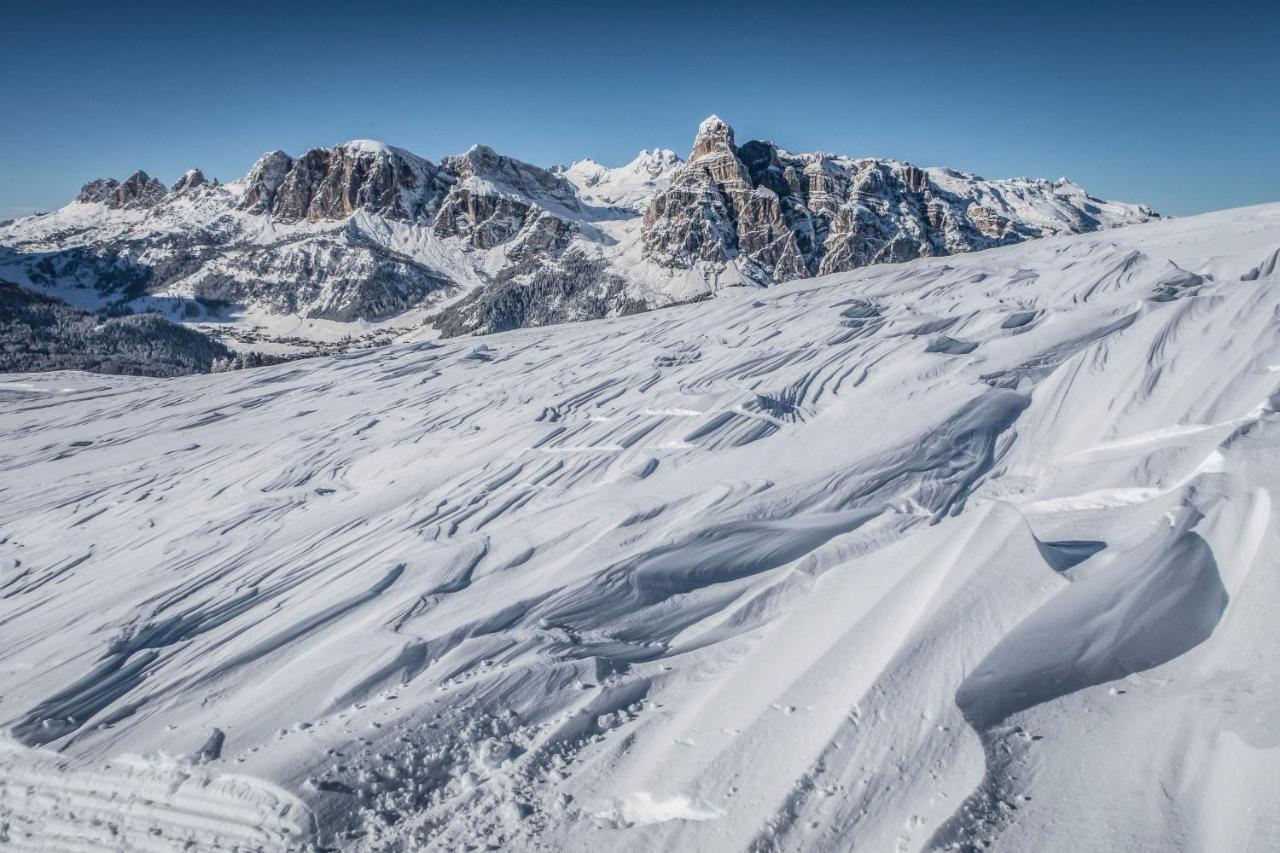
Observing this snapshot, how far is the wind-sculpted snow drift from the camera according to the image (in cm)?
424

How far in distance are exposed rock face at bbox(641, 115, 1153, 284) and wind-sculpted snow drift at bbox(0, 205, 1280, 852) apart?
14446 cm

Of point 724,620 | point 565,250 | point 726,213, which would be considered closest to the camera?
point 724,620

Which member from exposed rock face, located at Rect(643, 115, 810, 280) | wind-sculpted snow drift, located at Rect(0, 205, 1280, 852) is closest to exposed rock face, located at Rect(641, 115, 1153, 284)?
exposed rock face, located at Rect(643, 115, 810, 280)

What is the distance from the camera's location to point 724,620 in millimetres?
6121

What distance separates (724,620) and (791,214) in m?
182

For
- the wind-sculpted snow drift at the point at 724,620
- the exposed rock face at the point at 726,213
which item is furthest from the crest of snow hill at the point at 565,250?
the wind-sculpted snow drift at the point at 724,620

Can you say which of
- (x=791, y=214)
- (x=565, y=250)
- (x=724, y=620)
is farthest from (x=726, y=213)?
(x=724, y=620)

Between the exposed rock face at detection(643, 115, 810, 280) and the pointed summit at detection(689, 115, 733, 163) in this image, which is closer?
the exposed rock face at detection(643, 115, 810, 280)

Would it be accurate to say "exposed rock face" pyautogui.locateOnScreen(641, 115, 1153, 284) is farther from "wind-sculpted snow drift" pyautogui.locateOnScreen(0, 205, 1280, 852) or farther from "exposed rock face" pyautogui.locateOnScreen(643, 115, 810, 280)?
"wind-sculpted snow drift" pyautogui.locateOnScreen(0, 205, 1280, 852)

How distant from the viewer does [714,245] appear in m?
153

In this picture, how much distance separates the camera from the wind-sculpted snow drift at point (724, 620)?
4238 millimetres

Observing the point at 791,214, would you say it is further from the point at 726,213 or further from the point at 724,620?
the point at 724,620

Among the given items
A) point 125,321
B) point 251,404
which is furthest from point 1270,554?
point 125,321

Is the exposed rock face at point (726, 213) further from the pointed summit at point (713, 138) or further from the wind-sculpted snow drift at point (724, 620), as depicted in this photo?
the wind-sculpted snow drift at point (724, 620)
